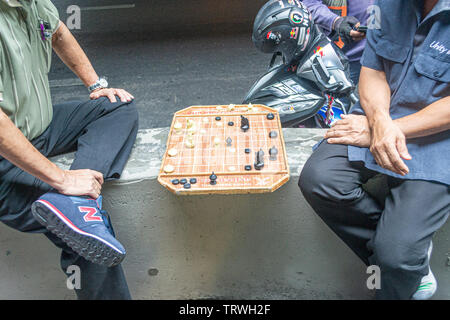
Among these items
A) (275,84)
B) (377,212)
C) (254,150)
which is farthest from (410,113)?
(275,84)

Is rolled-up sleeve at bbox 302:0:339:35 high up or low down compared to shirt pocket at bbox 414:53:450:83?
down

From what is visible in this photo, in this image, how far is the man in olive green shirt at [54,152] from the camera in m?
1.41

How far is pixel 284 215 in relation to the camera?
1847 mm

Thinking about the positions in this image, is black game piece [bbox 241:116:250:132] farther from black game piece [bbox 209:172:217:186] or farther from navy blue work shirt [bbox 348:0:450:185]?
navy blue work shirt [bbox 348:0:450:185]

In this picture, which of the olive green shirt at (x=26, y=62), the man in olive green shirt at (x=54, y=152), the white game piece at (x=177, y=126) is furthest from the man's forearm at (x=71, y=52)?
the white game piece at (x=177, y=126)

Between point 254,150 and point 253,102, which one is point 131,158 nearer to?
point 254,150

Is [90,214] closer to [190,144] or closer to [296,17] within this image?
[190,144]

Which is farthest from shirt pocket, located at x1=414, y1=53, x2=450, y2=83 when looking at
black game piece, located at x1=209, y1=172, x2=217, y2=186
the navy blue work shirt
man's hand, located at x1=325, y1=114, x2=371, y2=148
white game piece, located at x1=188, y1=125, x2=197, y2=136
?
white game piece, located at x1=188, y1=125, x2=197, y2=136

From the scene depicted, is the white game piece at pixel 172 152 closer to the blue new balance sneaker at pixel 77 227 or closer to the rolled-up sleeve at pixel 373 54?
the blue new balance sneaker at pixel 77 227

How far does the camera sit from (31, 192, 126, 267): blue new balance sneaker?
1384mm

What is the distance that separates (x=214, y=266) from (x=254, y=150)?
2.30 ft

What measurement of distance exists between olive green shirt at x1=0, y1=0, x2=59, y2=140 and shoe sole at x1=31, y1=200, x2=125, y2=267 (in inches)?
17.2

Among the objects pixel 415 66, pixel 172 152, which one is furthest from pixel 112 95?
pixel 415 66

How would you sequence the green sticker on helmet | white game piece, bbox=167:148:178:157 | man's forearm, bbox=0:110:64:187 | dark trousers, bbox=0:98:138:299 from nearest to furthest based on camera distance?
man's forearm, bbox=0:110:64:187
dark trousers, bbox=0:98:138:299
white game piece, bbox=167:148:178:157
the green sticker on helmet
